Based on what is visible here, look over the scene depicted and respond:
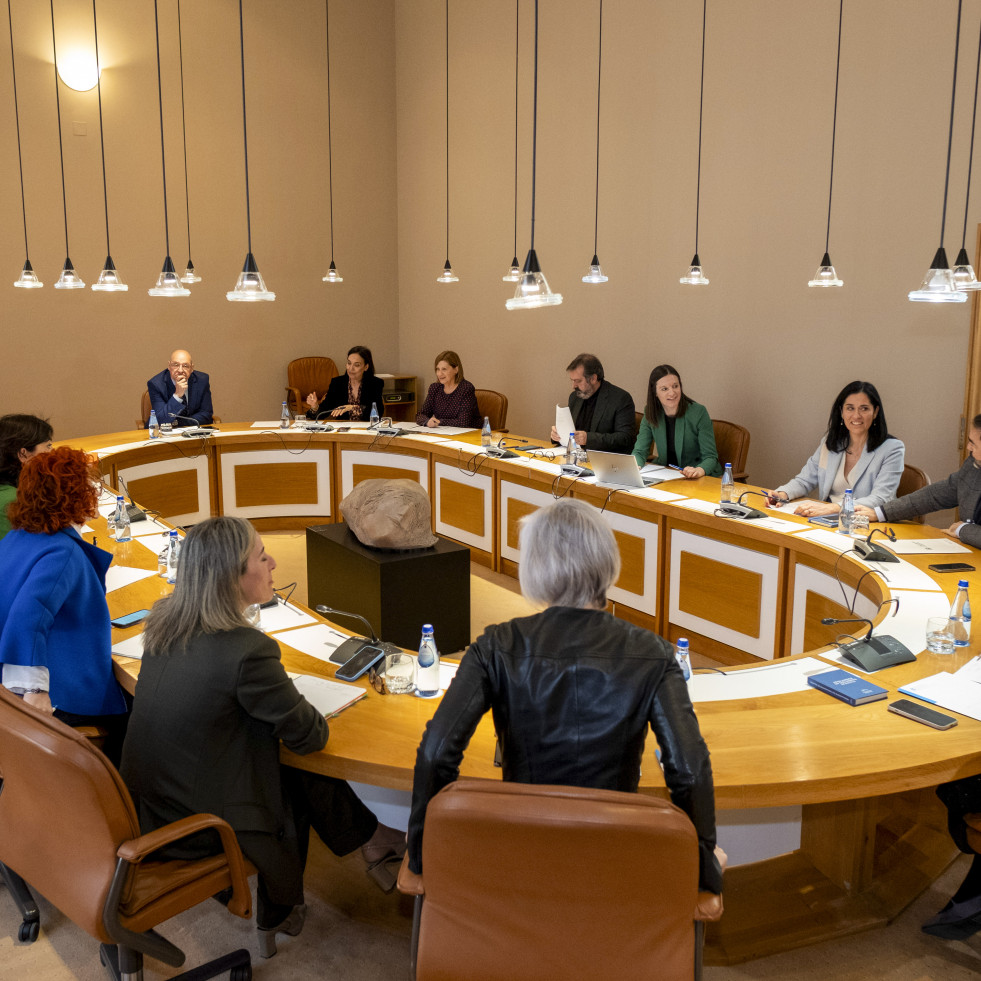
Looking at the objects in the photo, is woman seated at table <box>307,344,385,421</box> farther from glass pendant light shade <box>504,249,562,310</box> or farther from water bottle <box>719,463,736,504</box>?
glass pendant light shade <box>504,249,562,310</box>

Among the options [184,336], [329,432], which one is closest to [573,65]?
[329,432]

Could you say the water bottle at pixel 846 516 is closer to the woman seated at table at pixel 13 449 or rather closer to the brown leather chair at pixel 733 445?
the brown leather chair at pixel 733 445

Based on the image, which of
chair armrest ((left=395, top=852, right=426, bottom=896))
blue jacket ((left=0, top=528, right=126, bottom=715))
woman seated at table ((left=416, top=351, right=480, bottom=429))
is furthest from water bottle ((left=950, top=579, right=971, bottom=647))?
woman seated at table ((left=416, top=351, right=480, bottom=429))

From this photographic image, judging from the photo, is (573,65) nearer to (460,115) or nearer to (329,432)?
(460,115)

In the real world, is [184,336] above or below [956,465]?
above

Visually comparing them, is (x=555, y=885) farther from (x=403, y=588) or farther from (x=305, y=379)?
(x=305, y=379)

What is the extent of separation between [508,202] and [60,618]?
20.5ft

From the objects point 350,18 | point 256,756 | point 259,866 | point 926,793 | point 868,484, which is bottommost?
point 926,793

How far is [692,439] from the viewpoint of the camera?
528 centimetres

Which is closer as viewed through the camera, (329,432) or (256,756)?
(256,756)

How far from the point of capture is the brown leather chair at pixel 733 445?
533 centimetres

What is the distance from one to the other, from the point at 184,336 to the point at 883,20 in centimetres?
587

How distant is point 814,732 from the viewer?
2230 millimetres

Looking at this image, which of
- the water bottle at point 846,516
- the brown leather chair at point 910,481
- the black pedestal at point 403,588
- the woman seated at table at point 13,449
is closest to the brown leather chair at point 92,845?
the woman seated at table at point 13,449
